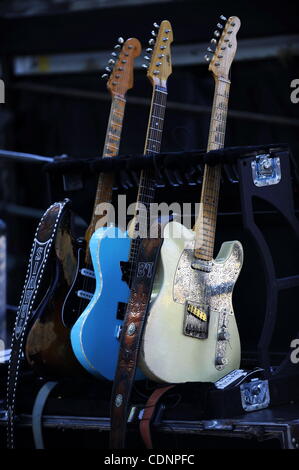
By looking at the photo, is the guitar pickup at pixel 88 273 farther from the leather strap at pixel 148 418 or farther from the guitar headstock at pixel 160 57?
the guitar headstock at pixel 160 57

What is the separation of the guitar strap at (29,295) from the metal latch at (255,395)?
936 millimetres

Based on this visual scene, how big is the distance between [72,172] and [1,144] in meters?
2.72

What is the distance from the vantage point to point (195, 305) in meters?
3.47

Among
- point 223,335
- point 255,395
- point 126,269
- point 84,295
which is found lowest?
point 255,395

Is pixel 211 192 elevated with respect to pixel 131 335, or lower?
elevated

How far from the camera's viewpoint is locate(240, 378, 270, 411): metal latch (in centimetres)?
329

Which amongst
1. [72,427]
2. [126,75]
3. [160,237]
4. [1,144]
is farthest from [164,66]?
[1,144]

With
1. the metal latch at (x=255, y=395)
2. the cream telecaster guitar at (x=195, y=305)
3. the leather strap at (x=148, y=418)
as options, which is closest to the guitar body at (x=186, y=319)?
the cream telecaster guitar at (x=195, y=305)

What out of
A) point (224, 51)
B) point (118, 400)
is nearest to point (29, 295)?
point (118, 400)

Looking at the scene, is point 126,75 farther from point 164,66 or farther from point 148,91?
point 148,91

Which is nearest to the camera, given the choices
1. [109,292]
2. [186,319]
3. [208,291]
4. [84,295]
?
[186,319]

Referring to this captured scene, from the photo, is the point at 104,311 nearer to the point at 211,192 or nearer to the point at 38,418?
the point at 38,418

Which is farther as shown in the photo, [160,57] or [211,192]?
[160,57]

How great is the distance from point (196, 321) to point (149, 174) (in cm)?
74
